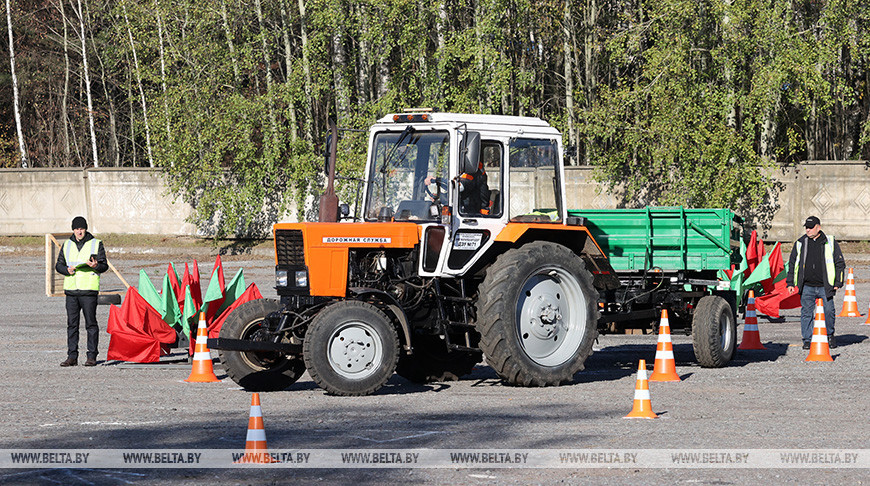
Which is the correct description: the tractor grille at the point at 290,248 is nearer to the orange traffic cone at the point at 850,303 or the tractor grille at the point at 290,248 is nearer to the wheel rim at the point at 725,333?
the wheel rim at the point at 725,333

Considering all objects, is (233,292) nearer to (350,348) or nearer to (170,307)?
(170,307)

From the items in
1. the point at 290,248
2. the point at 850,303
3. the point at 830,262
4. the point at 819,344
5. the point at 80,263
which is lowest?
the point at 850,303

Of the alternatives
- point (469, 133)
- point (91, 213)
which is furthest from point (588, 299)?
point (91, 213)

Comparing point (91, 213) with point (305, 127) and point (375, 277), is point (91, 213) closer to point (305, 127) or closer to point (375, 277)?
point (305, 127)

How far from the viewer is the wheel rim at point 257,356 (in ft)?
36.4

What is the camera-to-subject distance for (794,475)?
7.34 metres

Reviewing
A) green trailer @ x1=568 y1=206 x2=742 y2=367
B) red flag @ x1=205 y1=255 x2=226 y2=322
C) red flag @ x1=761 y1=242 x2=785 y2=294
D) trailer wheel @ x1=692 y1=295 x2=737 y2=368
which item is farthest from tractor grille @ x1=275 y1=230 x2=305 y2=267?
red flag @ x1=761 y1=242 x2=785 y2=294

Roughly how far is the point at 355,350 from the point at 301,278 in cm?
103

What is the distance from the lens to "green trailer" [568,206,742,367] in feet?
42.1

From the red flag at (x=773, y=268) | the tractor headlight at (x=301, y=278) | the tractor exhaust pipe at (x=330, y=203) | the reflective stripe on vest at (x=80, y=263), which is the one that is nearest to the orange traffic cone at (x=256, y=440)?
the tractor headlight at (x=301, y=278)

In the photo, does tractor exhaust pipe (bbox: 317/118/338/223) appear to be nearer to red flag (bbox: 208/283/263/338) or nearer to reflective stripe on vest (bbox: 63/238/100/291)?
red flag (bbox: 208/283/263/338)

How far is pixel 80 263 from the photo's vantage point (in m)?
13.4

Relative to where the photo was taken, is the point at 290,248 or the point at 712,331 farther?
the point at 712,331

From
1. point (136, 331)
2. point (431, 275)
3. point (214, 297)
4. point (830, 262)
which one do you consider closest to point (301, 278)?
point (431, 275)
